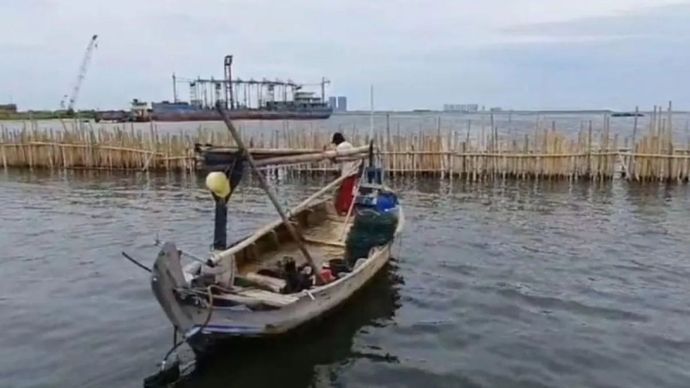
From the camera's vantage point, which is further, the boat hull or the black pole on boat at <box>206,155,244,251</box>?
the black pole on boat at <box>206,155,244,251</box>

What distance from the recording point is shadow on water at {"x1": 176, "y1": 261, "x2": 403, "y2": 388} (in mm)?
6203

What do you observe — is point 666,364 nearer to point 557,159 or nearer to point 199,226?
point 199,226

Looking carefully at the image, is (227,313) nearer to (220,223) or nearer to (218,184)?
(220,223)

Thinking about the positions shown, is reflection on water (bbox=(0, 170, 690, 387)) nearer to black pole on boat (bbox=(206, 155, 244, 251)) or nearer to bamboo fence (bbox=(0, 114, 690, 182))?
black pole on boat (bbox=(206, 155, 244, 251))

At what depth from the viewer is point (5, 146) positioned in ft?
75.2

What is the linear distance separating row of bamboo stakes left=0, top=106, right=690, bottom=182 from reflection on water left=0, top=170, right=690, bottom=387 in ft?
8.24

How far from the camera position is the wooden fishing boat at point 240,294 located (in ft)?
18.6

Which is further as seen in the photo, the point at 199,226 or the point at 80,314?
the point at 199,226

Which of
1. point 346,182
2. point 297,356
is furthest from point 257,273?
point 346,182

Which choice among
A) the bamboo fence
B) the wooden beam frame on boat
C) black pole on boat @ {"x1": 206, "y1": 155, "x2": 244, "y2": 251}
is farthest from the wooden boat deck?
the bamboo fence

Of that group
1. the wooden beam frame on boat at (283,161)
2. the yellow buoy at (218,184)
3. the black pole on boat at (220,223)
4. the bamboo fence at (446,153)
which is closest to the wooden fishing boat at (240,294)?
the black pole on boat at (220,223)

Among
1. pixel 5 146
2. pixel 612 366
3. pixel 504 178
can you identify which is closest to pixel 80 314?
pixel 612 366

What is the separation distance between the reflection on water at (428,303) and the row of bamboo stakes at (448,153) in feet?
8.24

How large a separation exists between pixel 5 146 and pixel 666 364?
913 inches
